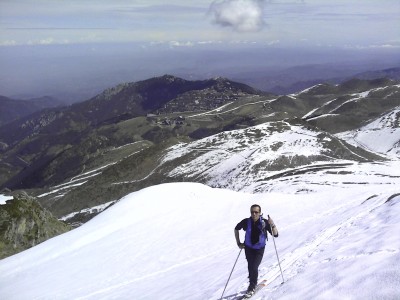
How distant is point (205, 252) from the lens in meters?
23.6

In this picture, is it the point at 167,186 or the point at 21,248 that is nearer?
the point at 21,248

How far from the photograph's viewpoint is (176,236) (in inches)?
1086

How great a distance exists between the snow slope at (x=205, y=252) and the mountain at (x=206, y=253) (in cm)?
7

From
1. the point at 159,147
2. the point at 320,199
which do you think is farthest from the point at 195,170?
the point at 320,199

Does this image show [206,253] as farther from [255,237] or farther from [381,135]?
[381,135]

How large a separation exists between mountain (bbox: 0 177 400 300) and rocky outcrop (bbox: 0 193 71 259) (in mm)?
7109

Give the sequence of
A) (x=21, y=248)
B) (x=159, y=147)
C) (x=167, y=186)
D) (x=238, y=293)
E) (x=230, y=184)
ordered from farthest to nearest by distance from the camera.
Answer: (x=159, y=147)
(x=230, y=184)
(x=167, y=186)
(x=21, y=248)
(x=238, y=293)

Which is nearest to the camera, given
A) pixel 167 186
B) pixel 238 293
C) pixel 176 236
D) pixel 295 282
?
Answer: pixel 295 282

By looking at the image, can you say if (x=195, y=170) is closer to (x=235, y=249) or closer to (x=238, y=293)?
(x=235, y=249)

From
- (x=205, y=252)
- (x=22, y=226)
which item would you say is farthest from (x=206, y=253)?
(x=22, y=226)

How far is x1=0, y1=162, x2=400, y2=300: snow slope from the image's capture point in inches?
469

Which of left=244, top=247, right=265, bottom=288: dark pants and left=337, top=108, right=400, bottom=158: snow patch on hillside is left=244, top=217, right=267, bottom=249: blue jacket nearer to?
left=244, top=247, right=265, bottom=288: dark pants

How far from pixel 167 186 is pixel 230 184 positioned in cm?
4233

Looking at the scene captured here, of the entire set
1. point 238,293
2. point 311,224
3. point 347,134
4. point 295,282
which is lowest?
point 347,134
